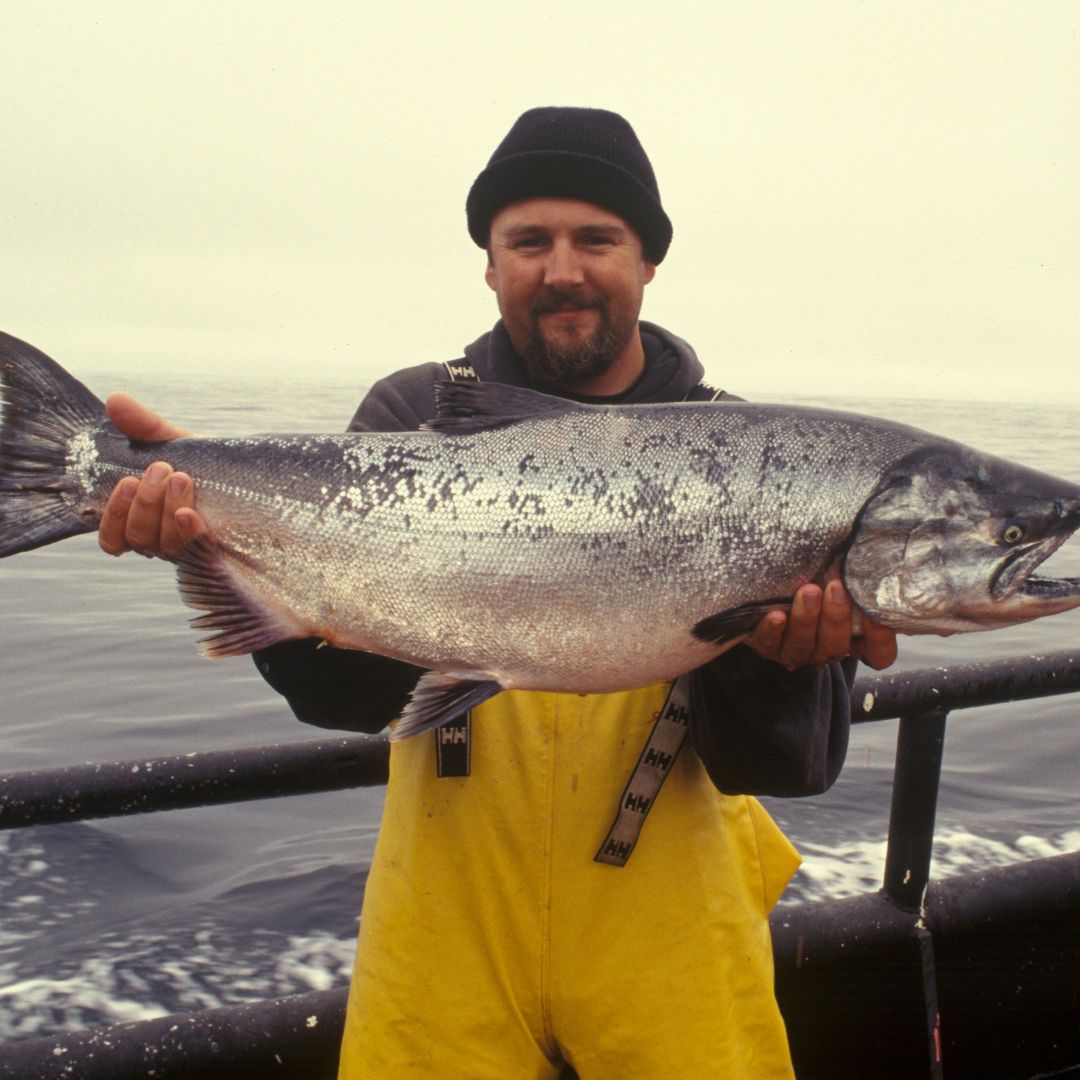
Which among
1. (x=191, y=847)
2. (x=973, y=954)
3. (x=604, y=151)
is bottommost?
(x=191, y=847)

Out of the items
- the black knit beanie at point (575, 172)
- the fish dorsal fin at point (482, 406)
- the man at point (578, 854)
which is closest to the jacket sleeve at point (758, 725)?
the man at point (578, 854)

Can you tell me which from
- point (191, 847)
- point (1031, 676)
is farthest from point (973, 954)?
point (191, 847)

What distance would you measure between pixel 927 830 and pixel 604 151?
7.79 ft

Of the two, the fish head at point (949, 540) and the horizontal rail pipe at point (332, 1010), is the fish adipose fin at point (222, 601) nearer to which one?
the horizontal rail pipe at point (332, 1010)

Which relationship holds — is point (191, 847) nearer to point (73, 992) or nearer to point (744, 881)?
point (73, 992)

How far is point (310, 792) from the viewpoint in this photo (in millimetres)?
2764

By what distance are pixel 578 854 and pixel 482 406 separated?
1.15m

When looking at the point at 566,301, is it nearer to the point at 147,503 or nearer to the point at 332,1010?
the point at 147,503

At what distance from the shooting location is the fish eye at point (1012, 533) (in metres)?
2.48

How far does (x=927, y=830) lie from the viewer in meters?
3.25

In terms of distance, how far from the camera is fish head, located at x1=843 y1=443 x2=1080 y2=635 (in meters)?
2.47

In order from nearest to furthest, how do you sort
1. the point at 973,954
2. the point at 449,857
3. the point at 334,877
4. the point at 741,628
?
the point at 741,628 < the point at 449,857 < the point at 973,954 < the point at 334,877

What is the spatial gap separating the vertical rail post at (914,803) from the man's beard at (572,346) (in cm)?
144

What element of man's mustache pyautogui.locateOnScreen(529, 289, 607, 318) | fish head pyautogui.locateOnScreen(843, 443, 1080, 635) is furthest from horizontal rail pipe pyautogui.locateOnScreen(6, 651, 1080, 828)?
man's mustache pyautogui.locateOnScreen(529, 289, 607, 318)
